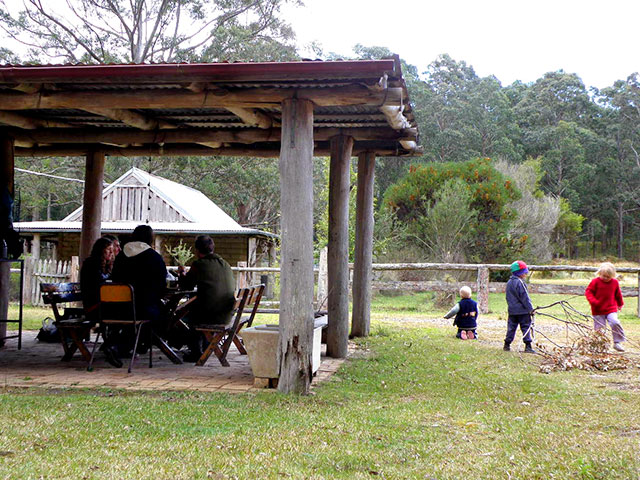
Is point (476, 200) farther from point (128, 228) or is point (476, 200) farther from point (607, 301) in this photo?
point (607, 301)

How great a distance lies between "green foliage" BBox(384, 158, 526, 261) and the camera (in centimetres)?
2425

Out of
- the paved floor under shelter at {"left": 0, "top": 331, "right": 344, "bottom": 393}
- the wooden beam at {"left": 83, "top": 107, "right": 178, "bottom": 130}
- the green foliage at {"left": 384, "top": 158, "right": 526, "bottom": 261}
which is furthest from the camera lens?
the green foliage at {"left": 384, "top": 158, "right": 526, "bottom": 261}

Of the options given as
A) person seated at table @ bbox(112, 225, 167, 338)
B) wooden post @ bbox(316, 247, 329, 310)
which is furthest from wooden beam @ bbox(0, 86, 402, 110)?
wooden post @ bbox(316, 247, 329, 310)

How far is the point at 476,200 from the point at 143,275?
18.7 metres

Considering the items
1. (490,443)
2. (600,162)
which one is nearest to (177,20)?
(490,443)

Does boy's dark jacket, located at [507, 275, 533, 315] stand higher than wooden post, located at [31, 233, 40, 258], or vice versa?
wooden post, located at [31, 233, 40, 258]

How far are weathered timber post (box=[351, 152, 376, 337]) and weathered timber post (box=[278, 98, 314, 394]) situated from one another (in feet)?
12.6

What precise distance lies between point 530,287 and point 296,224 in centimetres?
1110

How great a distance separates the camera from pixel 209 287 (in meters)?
8.09

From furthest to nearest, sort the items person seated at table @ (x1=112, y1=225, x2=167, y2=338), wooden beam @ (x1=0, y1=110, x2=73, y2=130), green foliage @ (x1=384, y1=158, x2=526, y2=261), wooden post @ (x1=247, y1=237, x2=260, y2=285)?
wooden post @ (x1=247, y1=237, x2=260, y2=285) < green foliage @ (x1=384, y1=158, x2=526, y2=261) < wooden beam @ (x1=0, y1=110, x2=73, y2=130) < person seated at table @ (x1=112, y1=225, x2=167, y2=338)

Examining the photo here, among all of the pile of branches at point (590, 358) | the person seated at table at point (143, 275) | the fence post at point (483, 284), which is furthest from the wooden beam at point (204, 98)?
the fence post at point (483, 284)

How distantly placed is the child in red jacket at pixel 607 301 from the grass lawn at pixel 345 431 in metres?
2.29

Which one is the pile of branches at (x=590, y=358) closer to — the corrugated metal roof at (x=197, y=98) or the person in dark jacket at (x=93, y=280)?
the corrugated metal roof at (x=197, y=98)

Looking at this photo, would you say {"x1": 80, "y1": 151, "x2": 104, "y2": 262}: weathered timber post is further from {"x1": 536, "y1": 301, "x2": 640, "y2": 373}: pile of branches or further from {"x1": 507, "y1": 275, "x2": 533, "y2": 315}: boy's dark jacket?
{"x1": 536, "y1": 301, "x2": 640, "y2": 373}: pile of branches
